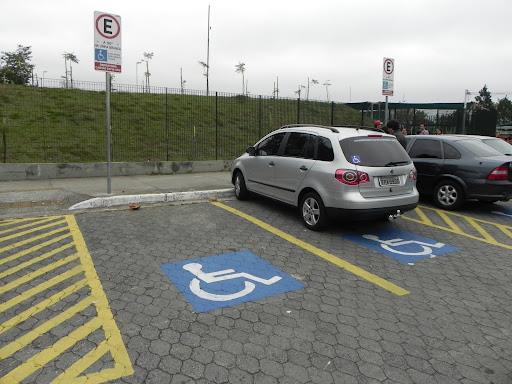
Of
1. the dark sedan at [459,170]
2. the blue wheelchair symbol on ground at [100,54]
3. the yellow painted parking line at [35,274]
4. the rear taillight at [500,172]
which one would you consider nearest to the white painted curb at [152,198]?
the blue wheelchair symbol on ground at [100,54]

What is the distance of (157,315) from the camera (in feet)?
11.7

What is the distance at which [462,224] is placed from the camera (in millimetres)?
7066

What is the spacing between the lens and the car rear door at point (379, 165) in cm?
586

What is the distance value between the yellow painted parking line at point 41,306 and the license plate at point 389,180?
13.8 ft

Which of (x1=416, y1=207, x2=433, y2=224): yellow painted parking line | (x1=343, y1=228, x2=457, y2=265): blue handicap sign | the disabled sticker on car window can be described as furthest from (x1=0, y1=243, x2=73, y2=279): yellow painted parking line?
(x1=416, y1=207, x2=433, y2=224): yellow painted parking line

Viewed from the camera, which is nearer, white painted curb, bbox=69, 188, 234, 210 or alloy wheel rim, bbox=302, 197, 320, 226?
alloy wheel rim, bbox=302, 197, 320, 226

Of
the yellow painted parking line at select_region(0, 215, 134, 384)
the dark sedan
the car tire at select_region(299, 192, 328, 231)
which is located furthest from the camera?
the dark sedan

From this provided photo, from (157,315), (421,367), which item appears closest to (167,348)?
(157,315)

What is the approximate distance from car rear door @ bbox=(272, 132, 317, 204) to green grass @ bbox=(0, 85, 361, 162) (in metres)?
6.25

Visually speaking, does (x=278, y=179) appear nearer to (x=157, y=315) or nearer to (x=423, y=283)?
(x=423, y=283)

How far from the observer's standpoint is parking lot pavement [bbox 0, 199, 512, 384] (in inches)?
113

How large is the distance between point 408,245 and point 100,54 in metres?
6.31

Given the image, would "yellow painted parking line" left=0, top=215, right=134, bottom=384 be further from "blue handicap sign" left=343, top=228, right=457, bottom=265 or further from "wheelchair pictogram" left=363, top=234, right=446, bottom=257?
"wheelchair pictogram" left=363, top=234, right=446, bottom=257

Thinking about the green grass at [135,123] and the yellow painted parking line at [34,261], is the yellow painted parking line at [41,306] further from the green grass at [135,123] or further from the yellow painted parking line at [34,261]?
the green grass at [135,123]
